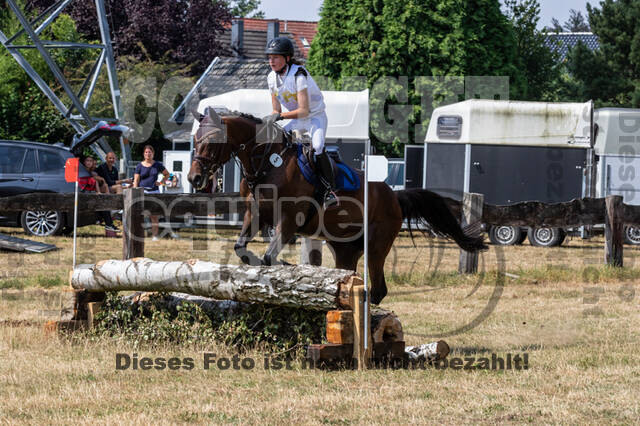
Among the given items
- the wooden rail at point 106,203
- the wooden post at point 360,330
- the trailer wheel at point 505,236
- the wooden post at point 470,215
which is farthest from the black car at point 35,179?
the wooden post at point 360,330

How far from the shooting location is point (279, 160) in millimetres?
7078

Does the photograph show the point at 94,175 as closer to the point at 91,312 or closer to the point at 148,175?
the point at 148,175

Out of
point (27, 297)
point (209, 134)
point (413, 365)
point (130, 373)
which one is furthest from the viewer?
point (27, 297)

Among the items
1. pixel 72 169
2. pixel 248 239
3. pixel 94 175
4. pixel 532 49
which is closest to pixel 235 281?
pixel 248 239

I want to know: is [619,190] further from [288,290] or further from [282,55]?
[288,290]

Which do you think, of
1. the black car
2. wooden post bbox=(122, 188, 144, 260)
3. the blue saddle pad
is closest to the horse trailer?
the black car

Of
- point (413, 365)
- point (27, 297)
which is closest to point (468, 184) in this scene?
point (27, 297)

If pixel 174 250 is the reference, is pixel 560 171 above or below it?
above

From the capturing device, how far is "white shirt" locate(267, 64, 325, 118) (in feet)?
23.7

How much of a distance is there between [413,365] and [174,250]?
353 inches

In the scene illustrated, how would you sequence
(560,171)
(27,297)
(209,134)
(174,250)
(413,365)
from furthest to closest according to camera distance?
(560,171) < (174,250) < (27,297) < (209,134) < (413,365)

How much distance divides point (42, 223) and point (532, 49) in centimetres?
2303

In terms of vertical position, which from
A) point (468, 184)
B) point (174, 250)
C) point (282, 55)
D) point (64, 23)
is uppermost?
point (64, 23)

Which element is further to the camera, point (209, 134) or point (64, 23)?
point (64, 23)
